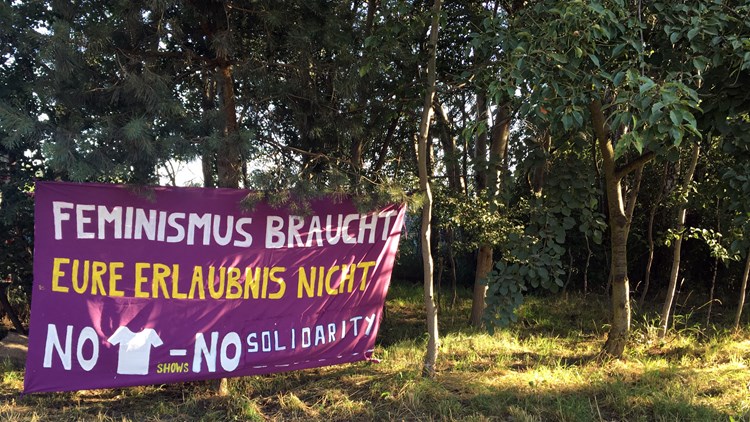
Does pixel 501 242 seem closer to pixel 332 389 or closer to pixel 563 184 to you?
pixel 563 184

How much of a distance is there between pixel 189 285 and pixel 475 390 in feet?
8.28

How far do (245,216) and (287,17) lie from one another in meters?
1.71

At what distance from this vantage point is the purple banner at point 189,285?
3.73 meters

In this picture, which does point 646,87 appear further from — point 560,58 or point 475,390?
point 475,390

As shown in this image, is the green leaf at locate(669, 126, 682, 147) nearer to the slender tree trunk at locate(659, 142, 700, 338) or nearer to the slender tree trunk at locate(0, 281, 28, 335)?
the slender tree trunk at locate(659, 142, 700, 338)

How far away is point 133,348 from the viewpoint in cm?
387

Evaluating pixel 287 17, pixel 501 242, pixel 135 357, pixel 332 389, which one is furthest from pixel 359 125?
pixel 135 357

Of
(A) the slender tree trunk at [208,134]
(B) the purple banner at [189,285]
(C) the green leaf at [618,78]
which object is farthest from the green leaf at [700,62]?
(A) the slender tree trunk at [208,134]

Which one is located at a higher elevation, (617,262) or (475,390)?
(617,262)

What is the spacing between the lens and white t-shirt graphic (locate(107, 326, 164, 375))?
12.6ft

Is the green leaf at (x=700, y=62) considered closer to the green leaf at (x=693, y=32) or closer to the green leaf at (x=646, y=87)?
the green leaf at (x=693, y=32)

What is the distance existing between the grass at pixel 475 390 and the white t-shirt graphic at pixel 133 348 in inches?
16.1

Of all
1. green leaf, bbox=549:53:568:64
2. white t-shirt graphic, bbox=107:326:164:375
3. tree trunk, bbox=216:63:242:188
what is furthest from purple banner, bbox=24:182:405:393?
green leaf, bbox=549:53:568:64

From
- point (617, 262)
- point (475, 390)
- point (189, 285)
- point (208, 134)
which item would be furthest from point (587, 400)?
point (208, 134)
